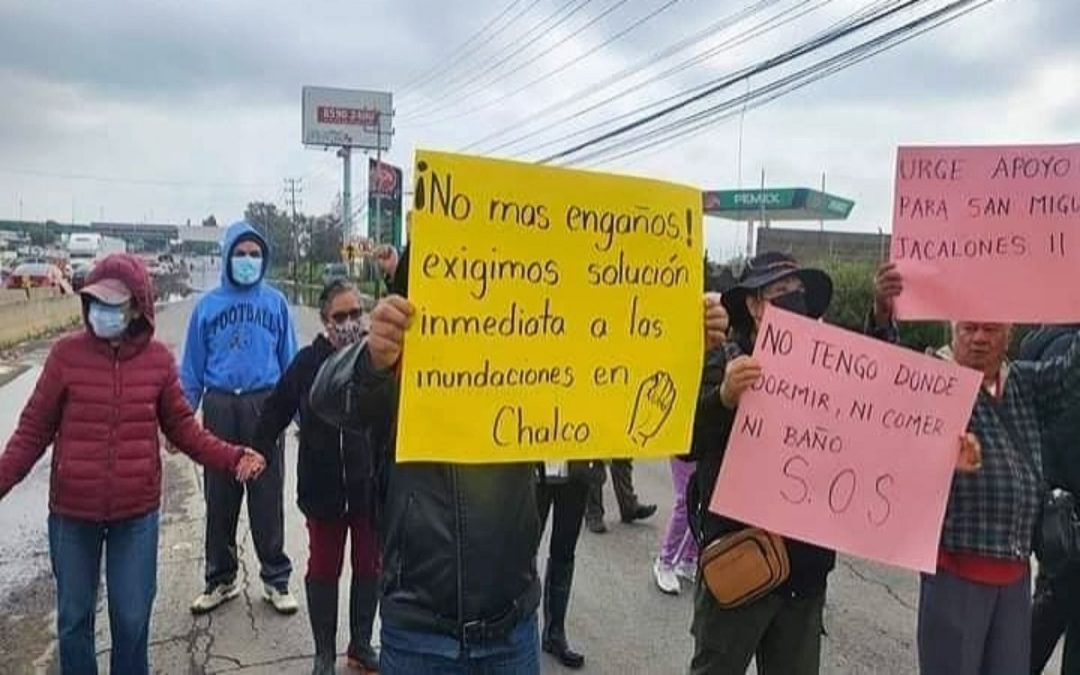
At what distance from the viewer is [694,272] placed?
220cm

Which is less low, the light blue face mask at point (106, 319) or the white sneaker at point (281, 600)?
the light blue face mask at point (106, 319)

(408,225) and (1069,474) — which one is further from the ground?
(408,225)

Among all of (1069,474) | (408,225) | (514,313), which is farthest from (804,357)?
(1069,474)

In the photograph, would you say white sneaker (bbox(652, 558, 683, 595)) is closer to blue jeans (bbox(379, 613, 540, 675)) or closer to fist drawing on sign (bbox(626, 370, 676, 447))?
blue jeans (bbox(379, 613, 540, 675))

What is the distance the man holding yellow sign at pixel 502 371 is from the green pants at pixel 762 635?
2.38 ft

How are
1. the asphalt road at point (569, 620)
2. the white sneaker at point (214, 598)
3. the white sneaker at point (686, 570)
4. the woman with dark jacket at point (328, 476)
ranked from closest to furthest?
the woman with dark jacket at point (328, 476)
the asphalt road at point (569, 620)
the white sneaker at point (214, 598)
the white sneaker at point (686, 570)

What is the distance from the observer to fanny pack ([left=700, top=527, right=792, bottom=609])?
2.60 m

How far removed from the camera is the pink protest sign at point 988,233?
2594 mm

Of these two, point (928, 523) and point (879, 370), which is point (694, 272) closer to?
point (879, 370)

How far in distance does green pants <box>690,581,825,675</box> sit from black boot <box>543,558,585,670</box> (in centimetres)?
150

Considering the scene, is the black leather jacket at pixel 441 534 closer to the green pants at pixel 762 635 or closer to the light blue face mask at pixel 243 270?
the green pants at pixel 762 635

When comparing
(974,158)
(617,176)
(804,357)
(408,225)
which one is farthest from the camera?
(974,158)

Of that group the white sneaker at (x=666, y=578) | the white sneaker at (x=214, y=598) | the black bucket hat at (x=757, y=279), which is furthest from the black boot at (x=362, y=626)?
the black bucket hat at (x=757, y=279)

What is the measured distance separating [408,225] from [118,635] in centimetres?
246
